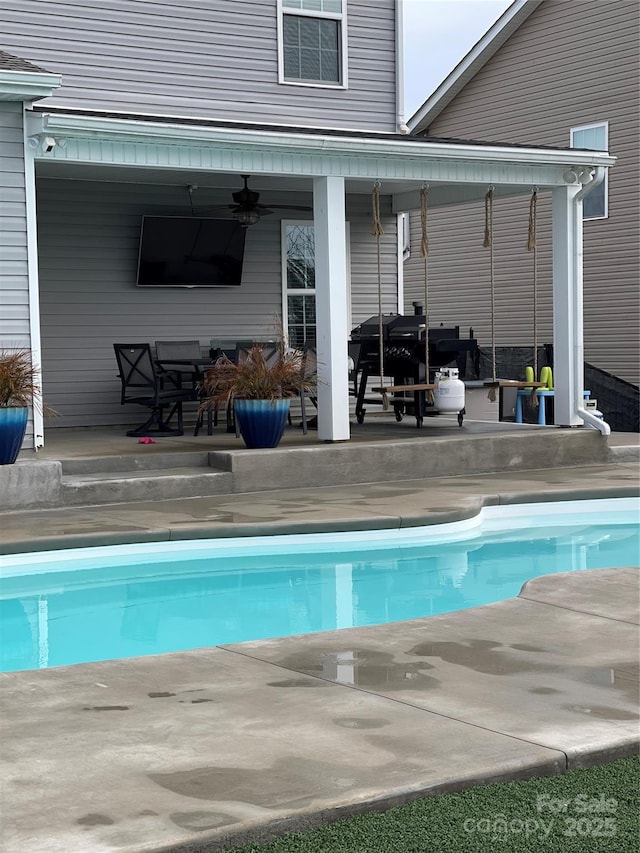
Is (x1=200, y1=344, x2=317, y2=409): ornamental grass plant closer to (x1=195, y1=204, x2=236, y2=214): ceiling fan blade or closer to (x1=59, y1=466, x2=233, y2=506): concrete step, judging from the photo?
(x1=59, y1=466, x2=233, y2=506): concrete step

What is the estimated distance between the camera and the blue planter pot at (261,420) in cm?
963

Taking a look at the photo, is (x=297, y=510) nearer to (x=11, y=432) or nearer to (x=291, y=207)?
(x=11, y=432)

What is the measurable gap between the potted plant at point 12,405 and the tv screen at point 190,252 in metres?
4.01

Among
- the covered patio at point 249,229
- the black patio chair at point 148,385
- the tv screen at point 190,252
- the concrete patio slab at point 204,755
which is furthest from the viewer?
the tv screen at point 190,252

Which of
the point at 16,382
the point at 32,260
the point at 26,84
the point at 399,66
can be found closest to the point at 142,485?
the point at 16,382

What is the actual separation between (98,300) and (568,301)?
4.93m

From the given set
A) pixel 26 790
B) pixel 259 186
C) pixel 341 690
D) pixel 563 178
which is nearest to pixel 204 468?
pixel 259 186

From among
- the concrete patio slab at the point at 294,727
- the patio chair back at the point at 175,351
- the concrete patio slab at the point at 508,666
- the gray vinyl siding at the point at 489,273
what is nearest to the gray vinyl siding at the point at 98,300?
the patio chair back at the point at 175,351

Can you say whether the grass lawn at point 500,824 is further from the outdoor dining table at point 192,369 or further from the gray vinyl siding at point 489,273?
the gray vinyl siding at point 489,273

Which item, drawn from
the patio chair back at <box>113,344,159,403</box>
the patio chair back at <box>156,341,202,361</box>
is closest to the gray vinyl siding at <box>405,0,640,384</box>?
the patio chair back at <box>156,341,202,361</box>

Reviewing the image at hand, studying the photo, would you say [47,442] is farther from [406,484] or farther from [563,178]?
[563,178]

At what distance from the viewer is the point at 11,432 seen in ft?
27.2

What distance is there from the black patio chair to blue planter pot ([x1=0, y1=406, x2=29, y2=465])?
2.62 m

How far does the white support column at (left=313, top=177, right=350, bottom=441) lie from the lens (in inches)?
405
